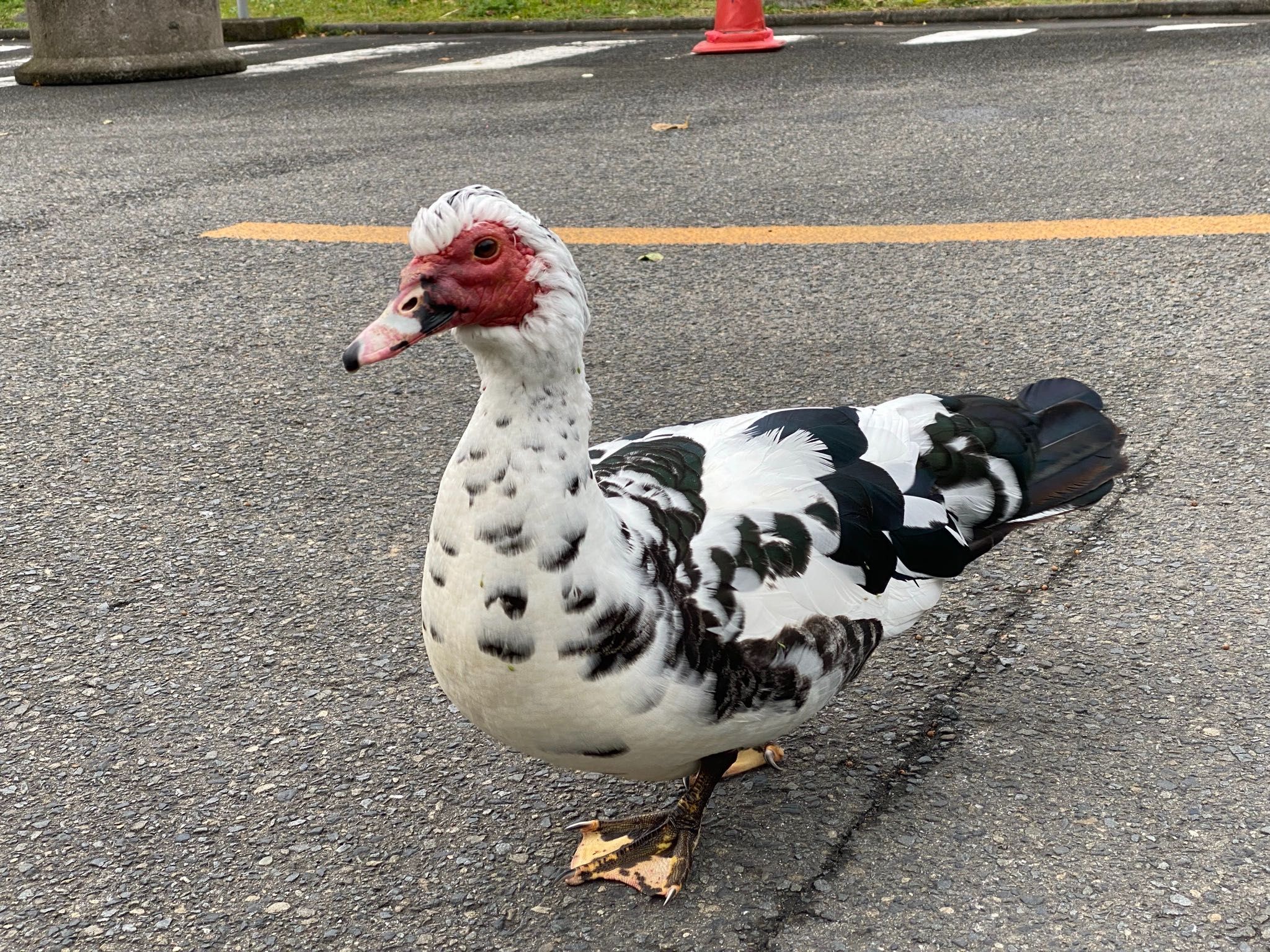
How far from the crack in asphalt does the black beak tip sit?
3.72 ft

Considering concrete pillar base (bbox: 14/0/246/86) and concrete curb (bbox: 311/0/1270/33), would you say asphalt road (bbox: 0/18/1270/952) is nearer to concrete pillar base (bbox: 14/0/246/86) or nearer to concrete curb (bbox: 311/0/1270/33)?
concrete pillar base (bbox: 14/0/246/86)

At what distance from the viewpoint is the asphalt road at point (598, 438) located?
2.38m

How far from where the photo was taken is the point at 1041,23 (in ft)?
39.0

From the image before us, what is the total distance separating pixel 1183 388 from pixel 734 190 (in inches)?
113

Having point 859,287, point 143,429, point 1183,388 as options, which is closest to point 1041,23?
point 859,287

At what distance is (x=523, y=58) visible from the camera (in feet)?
36.8

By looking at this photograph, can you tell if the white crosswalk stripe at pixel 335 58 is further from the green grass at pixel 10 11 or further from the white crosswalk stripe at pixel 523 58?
the green grass at pixel 10 11

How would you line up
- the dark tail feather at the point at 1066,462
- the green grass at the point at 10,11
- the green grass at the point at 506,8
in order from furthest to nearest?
the green grass at the point at 10,11
the green grass at the point at 506,8
the dark tail feather at the point at 1066,462

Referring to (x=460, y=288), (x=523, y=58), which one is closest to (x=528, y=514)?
(x=460, y=288)

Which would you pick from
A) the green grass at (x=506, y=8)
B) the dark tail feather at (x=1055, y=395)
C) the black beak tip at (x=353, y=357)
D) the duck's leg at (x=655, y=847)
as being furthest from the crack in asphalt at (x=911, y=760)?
the green grass at (x=506, y=8)

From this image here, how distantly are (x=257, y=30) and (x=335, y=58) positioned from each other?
2.65 meters

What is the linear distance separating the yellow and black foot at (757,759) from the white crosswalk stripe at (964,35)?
891cm

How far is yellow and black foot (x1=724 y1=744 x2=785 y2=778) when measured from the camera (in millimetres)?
2715

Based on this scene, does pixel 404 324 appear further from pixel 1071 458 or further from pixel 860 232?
pixel 860 232
